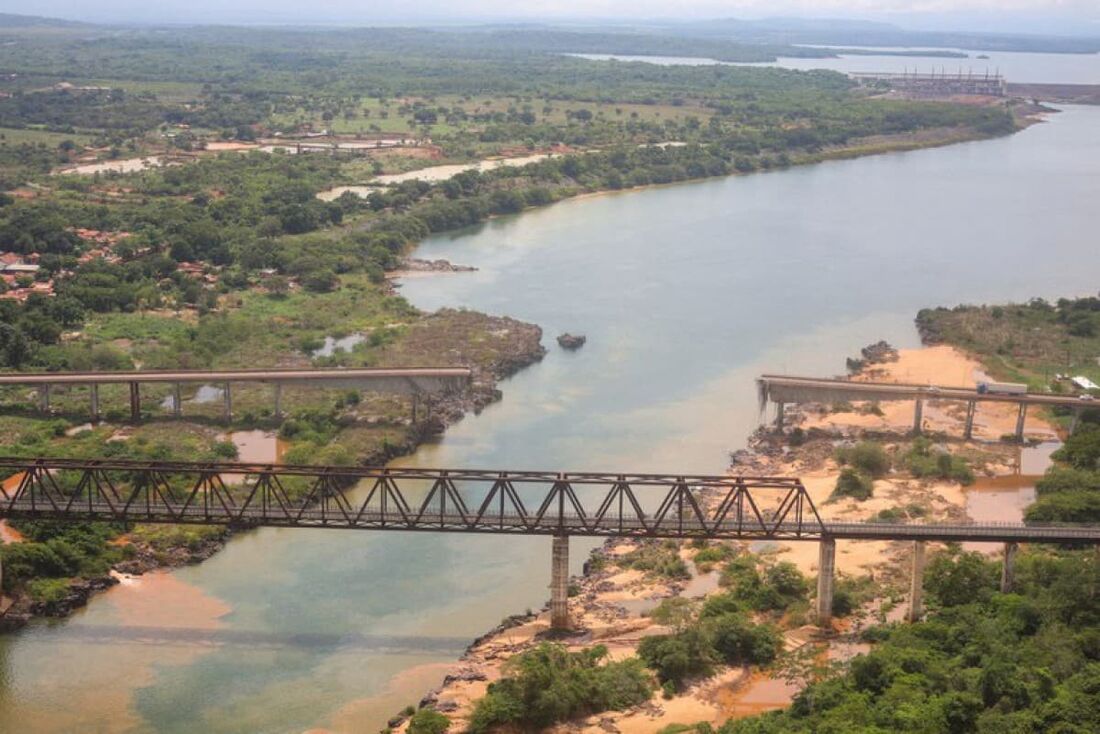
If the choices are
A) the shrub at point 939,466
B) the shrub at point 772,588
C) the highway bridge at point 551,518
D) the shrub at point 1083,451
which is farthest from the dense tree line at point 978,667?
the shrub at point 1083,451

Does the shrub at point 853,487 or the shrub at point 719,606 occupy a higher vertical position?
the shrub at point 853,487

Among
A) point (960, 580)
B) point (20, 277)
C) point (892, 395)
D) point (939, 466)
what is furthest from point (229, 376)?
point (960, 580)

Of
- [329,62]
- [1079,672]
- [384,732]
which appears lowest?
[384,732]

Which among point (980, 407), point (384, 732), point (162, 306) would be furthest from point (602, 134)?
point (384, 732)

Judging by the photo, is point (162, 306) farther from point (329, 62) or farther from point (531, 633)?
point (329, 62)

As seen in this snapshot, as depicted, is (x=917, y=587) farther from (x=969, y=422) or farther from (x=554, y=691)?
(x=969, y=422)

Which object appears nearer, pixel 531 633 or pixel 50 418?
pixel 531 633

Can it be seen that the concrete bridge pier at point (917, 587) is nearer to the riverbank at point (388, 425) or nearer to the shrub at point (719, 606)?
the shrub at point (719, 606)
